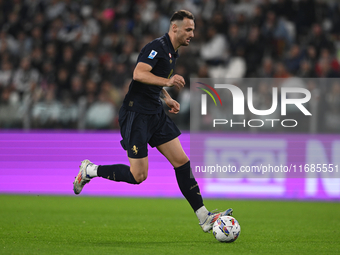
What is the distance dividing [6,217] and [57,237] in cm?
177

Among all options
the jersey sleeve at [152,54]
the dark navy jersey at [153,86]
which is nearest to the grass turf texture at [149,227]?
the dark navy jersey at [153,86]

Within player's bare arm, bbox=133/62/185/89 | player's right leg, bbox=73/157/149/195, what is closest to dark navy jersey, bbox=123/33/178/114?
player's bare arm, bbox=133/62/185/89

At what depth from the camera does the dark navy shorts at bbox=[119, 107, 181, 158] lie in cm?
519

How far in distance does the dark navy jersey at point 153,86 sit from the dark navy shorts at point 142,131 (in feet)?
0.23

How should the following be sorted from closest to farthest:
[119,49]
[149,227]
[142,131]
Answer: [142,131]
[149,227]
[119,49]

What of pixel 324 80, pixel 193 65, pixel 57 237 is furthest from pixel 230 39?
pixel 57 237

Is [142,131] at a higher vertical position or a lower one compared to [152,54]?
lower

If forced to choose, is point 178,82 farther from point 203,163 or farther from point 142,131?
point 203,163

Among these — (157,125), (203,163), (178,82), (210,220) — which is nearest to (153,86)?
(157,125)

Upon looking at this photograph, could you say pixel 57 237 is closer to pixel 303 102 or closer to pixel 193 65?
pixel 303 102

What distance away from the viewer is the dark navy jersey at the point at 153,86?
507cm

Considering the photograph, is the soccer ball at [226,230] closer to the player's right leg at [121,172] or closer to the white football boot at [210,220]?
the white football boot at [210,220]

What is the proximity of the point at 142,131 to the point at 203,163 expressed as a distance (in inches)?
167

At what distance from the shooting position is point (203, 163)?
9.32 meters
